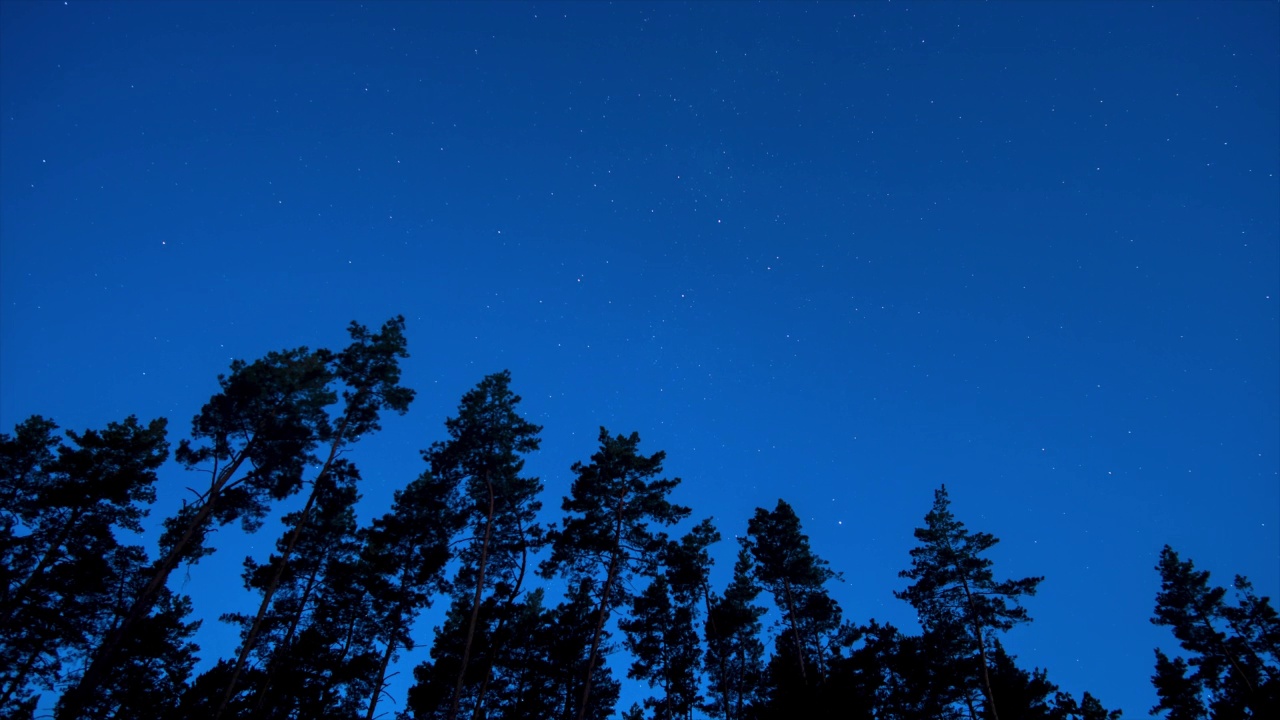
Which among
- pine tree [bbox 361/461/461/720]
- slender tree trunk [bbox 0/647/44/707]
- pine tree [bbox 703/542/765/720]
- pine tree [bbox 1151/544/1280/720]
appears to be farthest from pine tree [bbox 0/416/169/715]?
pine tree [bbox 1151/544/1280/720]

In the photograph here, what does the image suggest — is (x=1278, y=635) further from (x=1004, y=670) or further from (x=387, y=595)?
(x=387, y=595)

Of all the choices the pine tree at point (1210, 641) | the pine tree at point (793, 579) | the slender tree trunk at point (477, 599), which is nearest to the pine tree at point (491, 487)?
the slender tree trunk at point (477, 599)

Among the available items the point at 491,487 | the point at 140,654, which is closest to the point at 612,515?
the point at 491,487

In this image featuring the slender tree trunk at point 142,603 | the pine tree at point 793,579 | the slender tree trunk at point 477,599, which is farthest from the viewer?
the pine tree at point 793,579

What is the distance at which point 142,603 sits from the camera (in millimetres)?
18109

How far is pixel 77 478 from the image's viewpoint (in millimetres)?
23016

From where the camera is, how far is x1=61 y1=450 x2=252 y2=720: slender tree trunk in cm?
1609

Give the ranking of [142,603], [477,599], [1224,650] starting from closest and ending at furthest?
[142,603] < [477,599] < [1224,650]

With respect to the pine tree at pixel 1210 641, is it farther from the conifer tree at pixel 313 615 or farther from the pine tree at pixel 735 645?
the conifer tree at pixel 313 615

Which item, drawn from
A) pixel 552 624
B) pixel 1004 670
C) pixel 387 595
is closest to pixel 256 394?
pixel 387 595

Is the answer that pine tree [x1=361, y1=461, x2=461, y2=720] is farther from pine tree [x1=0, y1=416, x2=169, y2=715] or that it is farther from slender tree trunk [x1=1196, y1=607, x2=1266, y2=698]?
slender tree trunk [x1=1196, y1=607, x2=1266, y2=698]

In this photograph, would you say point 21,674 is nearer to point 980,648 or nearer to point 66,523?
point 66,523

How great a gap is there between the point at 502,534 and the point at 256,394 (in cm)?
1043

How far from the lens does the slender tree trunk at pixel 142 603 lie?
16094 millimetres
